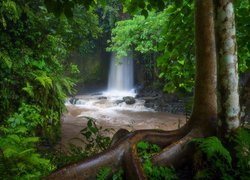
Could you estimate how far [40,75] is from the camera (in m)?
8.14

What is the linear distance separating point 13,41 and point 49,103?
6.26 feet

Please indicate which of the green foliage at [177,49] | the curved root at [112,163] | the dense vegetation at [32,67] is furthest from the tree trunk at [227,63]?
the dense vegetation at [32,67]

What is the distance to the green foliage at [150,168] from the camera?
9.91ft

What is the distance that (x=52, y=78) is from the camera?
8.59 m

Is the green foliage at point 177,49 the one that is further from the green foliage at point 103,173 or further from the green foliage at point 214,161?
the green foliage at point 103,173

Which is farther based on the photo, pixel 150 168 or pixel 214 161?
pixel 150 168

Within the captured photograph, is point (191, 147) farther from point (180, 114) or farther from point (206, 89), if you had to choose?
point (180, 114)

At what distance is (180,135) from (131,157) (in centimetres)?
93

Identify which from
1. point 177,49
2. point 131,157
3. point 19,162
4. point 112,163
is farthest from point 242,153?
point 177,49

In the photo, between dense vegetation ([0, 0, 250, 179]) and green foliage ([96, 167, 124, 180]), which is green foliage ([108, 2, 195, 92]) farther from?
green foliage ([96, 167, 124, 180])

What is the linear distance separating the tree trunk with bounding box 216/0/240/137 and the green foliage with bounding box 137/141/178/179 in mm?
700

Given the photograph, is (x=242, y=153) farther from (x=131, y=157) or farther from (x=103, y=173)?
(x=103, y=173)

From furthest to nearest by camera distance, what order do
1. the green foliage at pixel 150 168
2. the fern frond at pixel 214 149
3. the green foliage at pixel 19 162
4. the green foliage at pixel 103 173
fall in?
the green foliage at pixel 19 162 → the green foliage at pixel 150 168 → the green foliage at pixel 103 173 → the fern frond at pixel 214 149

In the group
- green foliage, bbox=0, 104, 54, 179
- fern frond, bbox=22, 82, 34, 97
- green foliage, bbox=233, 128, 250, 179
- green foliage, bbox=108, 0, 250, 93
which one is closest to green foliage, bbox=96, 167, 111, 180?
green foliage, bbox=0, 104, 54, 179
